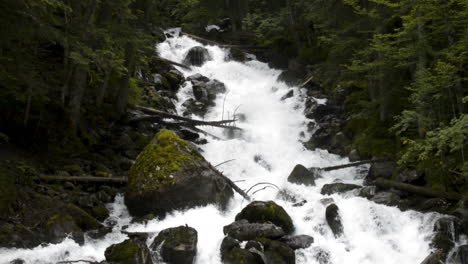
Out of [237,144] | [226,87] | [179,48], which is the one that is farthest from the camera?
[179,48]

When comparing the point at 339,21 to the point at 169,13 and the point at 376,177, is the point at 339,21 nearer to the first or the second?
the point at 376,177

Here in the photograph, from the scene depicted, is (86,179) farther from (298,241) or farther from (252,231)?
(298,241)

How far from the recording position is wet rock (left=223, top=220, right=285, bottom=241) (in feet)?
26.8

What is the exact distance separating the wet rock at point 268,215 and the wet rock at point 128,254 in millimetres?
2678

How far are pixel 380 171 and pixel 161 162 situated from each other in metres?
6.87

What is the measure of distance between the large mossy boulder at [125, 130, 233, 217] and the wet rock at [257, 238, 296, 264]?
8.61 feet

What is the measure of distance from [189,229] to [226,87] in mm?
17045

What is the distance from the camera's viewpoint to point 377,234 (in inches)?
345

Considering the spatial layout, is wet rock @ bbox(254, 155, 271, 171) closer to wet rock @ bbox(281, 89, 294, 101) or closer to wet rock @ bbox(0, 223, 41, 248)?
wet rock @ bbox(281, 89, 294, 101)

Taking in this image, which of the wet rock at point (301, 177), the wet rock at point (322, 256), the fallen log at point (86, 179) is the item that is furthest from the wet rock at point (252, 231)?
the wet rock at point (301, 177)

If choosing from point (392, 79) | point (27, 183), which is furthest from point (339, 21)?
point (27, 183)

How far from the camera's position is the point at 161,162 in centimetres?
1001

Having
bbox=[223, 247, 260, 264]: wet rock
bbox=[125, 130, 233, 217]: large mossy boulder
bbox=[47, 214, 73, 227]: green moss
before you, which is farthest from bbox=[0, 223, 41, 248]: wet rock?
bbox=[223, 247, 260, 264]: wet rock

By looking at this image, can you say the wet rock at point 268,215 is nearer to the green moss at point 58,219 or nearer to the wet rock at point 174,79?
the green moss at point 58,219
